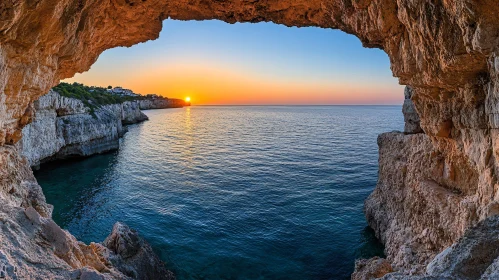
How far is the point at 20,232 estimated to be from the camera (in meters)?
7.75

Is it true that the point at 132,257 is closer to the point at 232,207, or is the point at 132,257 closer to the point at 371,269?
the point at 232,207

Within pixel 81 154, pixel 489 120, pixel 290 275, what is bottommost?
pixel 290 275

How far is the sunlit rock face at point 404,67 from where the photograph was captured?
26.8 ft

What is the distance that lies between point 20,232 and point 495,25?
1254 cm

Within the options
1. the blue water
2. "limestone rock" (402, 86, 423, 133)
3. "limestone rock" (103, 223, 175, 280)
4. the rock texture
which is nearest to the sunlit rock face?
"limestone rock" (402, 86, 423, 133)

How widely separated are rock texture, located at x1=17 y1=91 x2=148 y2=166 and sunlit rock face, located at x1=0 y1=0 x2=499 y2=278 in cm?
2332

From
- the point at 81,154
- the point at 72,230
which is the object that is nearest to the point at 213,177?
the point at 72,230

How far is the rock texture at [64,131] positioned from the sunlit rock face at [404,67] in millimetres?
23320

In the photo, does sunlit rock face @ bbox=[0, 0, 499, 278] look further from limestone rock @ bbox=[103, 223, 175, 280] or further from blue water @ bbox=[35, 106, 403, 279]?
blue water @ bbox=[35, 106, 403, 279]

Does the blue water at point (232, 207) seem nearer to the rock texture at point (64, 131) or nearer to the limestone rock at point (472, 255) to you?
→ the rock texture at point (64, 131)

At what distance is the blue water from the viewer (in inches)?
658

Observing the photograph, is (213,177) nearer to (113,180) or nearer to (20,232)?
(113,180)

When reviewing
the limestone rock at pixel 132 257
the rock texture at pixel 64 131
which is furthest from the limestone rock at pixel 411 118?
the rock texture at pixel 64 131

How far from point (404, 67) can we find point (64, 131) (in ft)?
135
